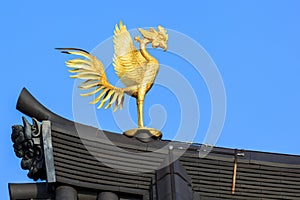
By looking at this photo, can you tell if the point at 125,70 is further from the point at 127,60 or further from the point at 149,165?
the point at 149,165

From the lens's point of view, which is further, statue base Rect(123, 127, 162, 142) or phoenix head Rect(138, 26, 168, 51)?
phoenix head Rect(138, 26, 168, 51)

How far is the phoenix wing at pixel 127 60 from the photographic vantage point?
39375mm

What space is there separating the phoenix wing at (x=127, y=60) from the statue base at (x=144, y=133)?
1.49 metres

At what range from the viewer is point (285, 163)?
39188 millimetres

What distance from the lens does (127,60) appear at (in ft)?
130

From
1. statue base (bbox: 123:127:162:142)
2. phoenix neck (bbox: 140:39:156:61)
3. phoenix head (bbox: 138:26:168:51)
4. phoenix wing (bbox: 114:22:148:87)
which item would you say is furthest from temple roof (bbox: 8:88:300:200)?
phoenix head (bbox: 138:26:168:51)

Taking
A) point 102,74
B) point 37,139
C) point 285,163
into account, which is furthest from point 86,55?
point 285,163

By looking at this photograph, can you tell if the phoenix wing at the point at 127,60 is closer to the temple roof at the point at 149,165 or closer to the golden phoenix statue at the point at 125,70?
the golden phoenix statue at the point at 125,70

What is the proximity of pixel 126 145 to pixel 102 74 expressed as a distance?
7.94 feet

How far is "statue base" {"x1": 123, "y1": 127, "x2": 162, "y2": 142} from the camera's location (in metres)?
38.4

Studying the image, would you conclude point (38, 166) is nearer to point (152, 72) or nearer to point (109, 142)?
point (109, 142)

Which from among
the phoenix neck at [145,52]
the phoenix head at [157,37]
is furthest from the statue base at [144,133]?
the phoenix head at [157,37]

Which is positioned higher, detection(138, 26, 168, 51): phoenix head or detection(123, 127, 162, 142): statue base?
detection(138, 26, 168, 51): phoenix head

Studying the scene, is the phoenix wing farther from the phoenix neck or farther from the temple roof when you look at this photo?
the temple roof
